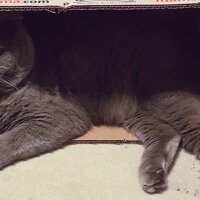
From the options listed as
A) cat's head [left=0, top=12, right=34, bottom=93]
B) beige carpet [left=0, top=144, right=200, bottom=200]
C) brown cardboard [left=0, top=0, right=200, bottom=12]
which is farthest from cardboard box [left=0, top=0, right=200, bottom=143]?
beige carpet [left=0, top=144, right=200, bottom=200]

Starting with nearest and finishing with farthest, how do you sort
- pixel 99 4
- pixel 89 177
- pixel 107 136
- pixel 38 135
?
pixel 99 4
pixel 89 177
pixel 38 135
pixel 107 136

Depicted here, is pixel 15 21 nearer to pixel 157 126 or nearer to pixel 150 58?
pixel 150 58

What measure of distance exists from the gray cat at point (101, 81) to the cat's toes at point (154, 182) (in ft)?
0.15

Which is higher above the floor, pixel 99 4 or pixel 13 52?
pixel 99 4

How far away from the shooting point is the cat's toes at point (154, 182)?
3.90 feet

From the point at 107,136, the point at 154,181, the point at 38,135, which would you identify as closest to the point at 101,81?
the point at 107,136

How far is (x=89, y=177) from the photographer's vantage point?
1.25 metres

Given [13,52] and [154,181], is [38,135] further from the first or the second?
[154,181]

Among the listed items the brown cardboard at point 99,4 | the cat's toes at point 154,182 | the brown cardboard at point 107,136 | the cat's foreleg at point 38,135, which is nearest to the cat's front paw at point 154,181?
the cat's toes at point 154,182

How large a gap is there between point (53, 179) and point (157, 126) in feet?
1.52

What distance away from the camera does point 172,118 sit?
1.40m

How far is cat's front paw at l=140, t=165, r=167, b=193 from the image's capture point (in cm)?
119

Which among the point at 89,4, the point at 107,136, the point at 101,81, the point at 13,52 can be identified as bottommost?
the point at 107,136

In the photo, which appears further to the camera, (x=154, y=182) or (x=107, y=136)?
(x=107, y=136)
